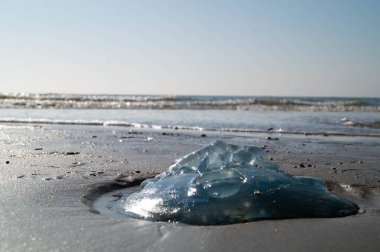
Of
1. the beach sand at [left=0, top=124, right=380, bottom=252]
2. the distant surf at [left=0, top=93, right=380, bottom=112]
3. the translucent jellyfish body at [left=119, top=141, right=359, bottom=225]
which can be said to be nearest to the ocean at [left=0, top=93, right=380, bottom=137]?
the distant surf at [left=0, top=93, right=380, bottom=112]

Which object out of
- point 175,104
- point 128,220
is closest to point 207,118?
point 175,104

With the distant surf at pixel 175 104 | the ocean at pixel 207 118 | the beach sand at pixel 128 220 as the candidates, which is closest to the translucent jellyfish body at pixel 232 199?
the beach sand at pixel 128 220

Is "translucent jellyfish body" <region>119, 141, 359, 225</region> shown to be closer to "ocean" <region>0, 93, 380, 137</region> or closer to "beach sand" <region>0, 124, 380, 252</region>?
"beach sand" <region>0, 124, 380, 252</region>

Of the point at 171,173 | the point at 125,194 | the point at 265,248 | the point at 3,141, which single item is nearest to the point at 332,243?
the point at 265,248

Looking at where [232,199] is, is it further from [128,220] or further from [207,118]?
[207,118]

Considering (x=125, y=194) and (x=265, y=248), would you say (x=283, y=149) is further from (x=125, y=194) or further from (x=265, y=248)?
(x=265, y=248)

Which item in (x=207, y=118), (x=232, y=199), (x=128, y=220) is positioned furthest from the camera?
(x=207, y=118)

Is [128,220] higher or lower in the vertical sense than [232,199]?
lower
